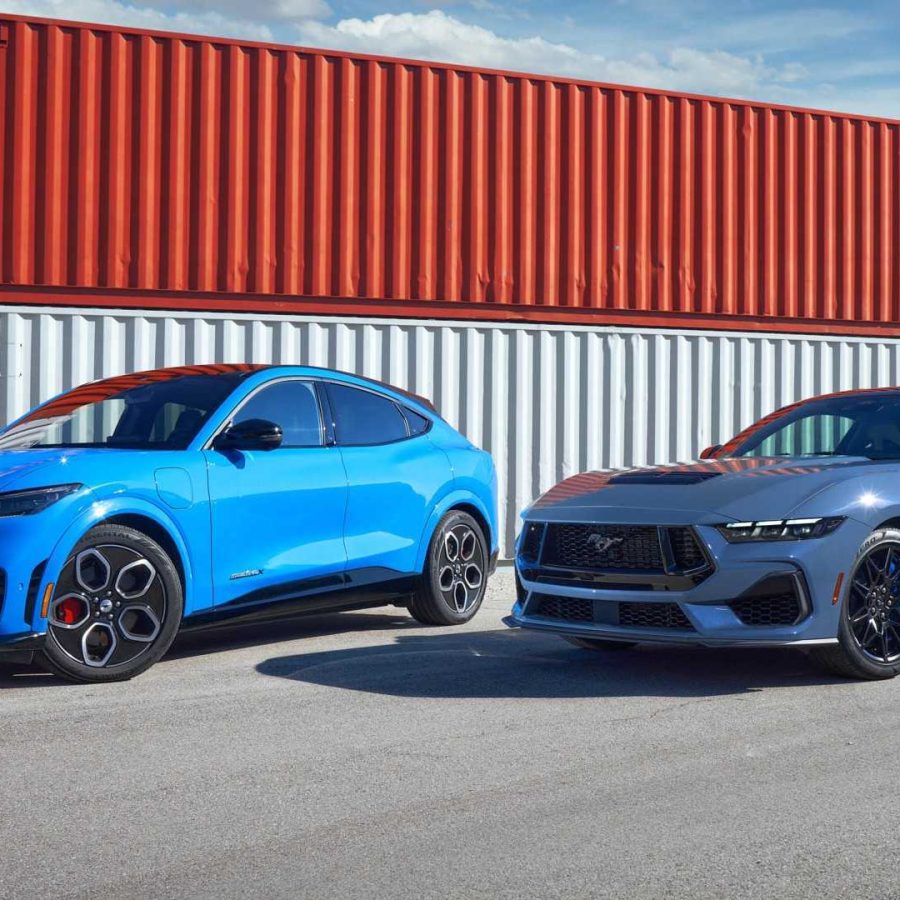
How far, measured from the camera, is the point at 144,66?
462 inches

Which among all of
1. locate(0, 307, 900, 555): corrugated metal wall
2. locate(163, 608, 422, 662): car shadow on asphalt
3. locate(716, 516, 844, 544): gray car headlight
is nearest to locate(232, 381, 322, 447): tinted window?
locate(163, 608, 422, 662): car shadow on asphalt

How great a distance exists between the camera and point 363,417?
25.9ft

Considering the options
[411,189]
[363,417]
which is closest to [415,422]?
[363,417]

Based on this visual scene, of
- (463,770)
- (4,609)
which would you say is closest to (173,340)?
(4,609)

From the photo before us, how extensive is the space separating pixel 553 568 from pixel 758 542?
103cm

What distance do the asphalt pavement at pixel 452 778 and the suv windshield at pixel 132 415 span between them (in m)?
1.18

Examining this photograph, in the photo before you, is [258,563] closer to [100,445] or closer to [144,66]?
[100,445]

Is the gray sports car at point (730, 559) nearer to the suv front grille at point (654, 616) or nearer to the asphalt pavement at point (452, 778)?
the suv front grille at point (654, 616)

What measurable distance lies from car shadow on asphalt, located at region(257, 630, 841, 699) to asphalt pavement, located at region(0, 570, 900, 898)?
0.08 ft

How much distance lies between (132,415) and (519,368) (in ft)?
18.6

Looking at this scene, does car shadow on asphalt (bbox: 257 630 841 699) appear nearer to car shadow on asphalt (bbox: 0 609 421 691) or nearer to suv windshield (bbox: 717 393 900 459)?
car shadow on asphalt (bbox: 0 609 421 691)

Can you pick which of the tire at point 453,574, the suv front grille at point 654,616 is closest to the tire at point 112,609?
the tire at point 453,574

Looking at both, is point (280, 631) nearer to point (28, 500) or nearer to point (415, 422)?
point (415, 422)

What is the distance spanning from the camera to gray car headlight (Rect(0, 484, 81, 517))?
19.9 ft
